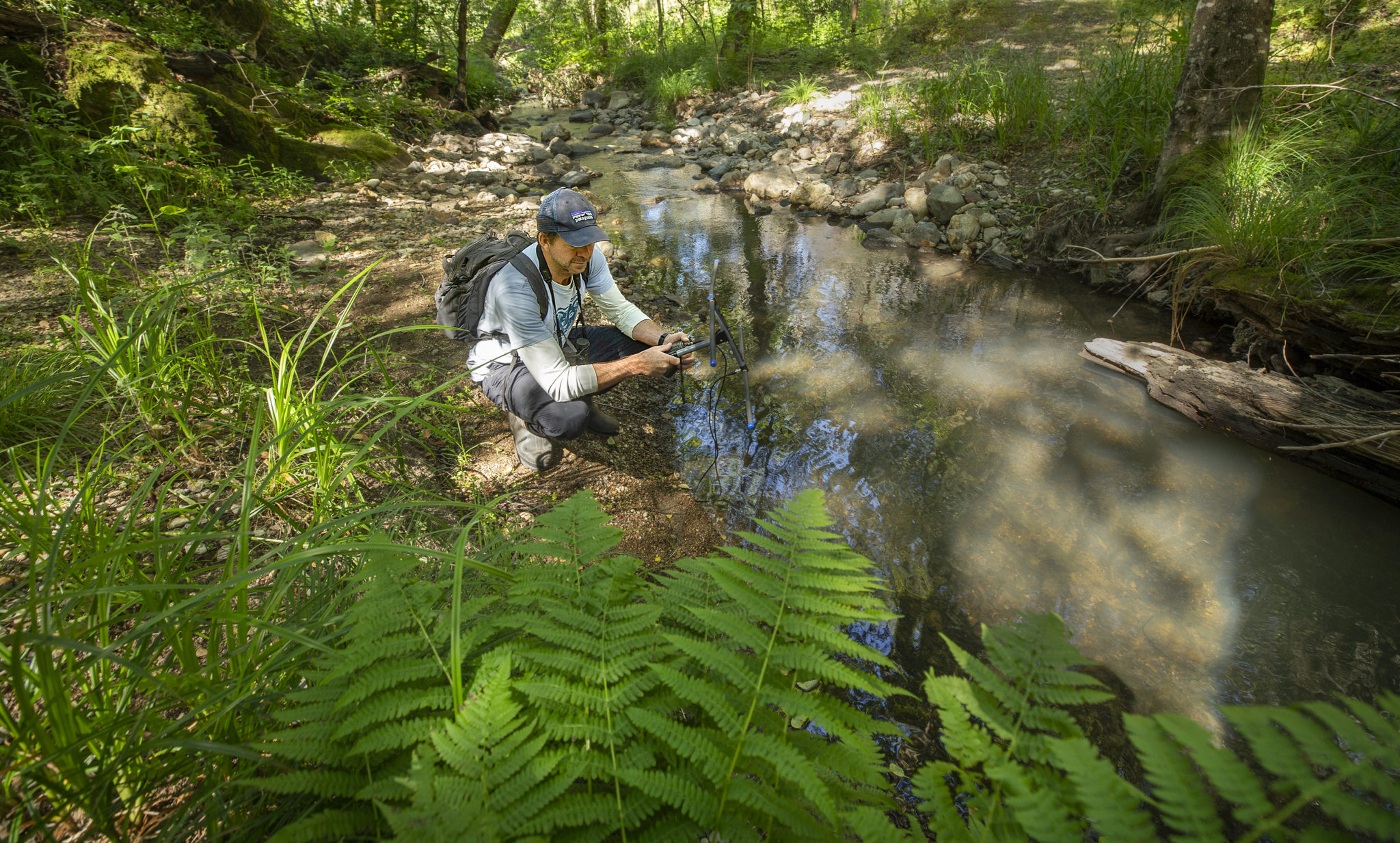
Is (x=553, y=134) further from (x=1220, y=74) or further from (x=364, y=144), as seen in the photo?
(x=1220, y=74)

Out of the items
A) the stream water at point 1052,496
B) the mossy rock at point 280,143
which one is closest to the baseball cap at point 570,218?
the stream water at point 1052,496

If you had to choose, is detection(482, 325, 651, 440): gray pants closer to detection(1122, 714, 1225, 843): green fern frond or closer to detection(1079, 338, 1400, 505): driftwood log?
detection(1122, 714, 1225, 843): green fern frond

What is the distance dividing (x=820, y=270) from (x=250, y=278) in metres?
5.20

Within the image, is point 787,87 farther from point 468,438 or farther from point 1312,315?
point 468,438

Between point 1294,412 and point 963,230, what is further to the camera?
point 963,230

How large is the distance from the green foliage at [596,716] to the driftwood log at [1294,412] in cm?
342

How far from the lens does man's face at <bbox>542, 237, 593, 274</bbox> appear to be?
2996 mm

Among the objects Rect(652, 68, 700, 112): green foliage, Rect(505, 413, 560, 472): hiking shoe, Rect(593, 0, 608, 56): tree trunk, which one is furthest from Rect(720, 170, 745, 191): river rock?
Rect(593, 0, 608, 56): tree trunk

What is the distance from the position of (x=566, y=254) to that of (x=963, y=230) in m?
5.37

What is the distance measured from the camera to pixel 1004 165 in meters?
7.53

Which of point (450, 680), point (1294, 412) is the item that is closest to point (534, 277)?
point (450, 680)

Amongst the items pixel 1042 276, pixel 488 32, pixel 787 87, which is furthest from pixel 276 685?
pixel 488 32

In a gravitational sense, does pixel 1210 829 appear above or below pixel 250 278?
below

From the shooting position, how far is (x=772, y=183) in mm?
8930
